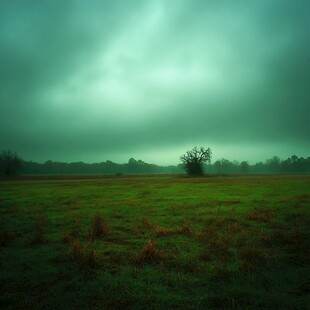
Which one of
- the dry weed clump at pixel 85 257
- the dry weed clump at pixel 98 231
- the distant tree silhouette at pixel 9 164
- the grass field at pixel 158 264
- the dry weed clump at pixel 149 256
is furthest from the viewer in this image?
the distant tree silhouette at pixel 9 164

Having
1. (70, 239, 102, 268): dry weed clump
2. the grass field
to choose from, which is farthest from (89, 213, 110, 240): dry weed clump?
(70, 239, 102, 268): dry weed clump

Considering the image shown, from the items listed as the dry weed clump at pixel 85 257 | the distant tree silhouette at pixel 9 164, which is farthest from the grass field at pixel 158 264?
the distant tree silhouette at pixel 9 164

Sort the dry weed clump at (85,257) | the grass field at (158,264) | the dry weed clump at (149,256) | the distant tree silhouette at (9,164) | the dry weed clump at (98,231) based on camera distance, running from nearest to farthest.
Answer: the grass field at (158,264) < the dry weed clump at (85,257) < the dry weed clump at (149,256) < the dry weed clump at (98,231) < the distant tree silhouette at (9,164)

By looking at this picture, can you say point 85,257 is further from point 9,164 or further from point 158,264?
point 9,164

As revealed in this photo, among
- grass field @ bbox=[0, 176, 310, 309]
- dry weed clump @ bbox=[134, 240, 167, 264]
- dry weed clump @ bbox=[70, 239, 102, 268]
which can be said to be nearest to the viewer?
grass field @ bbox=[0, 176, 310, 309]

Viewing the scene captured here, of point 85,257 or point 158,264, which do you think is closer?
point 158,264

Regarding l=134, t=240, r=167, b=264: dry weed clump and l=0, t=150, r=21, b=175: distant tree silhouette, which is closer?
l=134, t=240, r=167, b=264: dry weed clump

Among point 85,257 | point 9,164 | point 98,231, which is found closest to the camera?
point 85,257

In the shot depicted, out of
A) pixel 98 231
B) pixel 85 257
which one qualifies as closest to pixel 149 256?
pixel 85 257

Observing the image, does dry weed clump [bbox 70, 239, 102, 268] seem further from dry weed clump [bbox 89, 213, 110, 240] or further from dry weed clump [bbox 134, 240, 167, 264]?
dry weed clump [bbox 89, 213, 110, 240]

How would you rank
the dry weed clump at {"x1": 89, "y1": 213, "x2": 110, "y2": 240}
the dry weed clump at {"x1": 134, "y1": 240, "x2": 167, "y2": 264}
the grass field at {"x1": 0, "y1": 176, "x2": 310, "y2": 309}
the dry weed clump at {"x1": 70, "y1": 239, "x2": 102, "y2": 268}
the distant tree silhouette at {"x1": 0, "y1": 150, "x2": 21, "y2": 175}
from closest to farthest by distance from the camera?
the grass field at {"x1": 0, "y1": 176, "x2": 310, "y2": 309} < the dry weed clump at {"x1": 70, "y1": 239, "x2": 102, "y2": 268} < the dry weed clump at {"x1": 134, "y1": 240, "x2": 167, "y2": 264} < the dry weed clump at {"x1": 89, "y1": 213, "x2": 110, "y2": 240} < the distant tree silhouette at {"x1": 0, "y1": 150, "x2": 21, "y2": 175}

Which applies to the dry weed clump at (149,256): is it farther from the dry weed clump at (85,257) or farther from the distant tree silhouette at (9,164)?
the distant tree silhouette at (9,164)

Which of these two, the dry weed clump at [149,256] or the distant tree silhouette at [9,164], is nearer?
the dry weed clump at [149,256]

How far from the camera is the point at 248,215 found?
1941 centimetres
